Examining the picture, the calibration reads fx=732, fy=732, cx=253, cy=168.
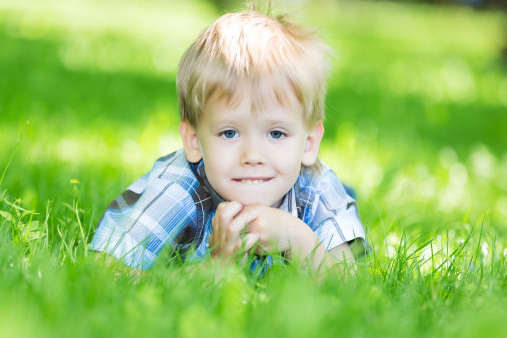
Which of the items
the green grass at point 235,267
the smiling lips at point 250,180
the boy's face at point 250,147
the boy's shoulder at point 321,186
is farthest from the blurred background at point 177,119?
the smiling lips at point 250,180

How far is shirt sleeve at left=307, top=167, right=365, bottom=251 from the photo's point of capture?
274 cm

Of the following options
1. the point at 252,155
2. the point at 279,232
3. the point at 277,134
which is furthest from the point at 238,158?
the point at 279,232

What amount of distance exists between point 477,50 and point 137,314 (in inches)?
541

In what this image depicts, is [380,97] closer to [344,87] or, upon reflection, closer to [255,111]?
[344,87]

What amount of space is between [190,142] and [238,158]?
0.86 feet

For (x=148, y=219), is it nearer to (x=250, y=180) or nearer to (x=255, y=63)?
(x=250, y=180)

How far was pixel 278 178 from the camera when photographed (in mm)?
2588


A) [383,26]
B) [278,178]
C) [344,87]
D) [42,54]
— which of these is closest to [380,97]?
[344,87]

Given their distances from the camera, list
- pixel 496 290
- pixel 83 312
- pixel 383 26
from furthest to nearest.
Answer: pixel 383 26 → pixel 496 290 → pixel 83 312

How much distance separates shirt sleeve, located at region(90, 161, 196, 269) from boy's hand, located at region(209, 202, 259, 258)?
Result: 0.18m

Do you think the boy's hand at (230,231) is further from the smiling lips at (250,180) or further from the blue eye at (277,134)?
the blue eye at (277,134)

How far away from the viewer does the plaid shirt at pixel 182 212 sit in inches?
101

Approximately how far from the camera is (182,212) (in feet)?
8.71

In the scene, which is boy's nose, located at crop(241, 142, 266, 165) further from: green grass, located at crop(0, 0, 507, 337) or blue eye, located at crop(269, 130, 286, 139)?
green grass, located at crop(0, 0, 507, 337)
